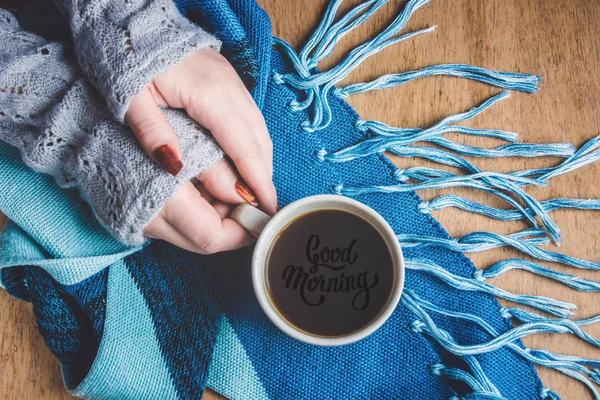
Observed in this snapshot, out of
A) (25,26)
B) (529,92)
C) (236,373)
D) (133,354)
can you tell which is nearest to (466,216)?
(529,92)

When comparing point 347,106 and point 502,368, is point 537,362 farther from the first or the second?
point 347,106

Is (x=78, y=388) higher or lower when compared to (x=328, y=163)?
lower

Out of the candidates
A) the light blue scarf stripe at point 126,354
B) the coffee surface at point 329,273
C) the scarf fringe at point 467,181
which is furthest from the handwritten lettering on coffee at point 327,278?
the light blue scarf stripe at point 126,354

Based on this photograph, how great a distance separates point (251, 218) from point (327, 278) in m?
0.11

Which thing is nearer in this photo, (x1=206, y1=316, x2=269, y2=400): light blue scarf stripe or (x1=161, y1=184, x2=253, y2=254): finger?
(x1=161, y1=184, x2=253, y2=254): finger

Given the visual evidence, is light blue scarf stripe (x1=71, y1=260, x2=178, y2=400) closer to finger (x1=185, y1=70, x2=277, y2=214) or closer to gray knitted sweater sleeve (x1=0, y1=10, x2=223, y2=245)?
gray knitted sweater sleeve (x1=0, y1=10, x2=223, y2=245)

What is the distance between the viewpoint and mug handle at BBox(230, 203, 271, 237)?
1.98 ft

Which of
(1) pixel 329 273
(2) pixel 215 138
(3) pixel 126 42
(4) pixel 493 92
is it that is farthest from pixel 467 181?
(3) pixel 126 42

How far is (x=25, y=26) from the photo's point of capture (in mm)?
711

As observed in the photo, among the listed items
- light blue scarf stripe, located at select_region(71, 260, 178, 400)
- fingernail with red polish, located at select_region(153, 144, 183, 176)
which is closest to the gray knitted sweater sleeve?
fingernail with red polish, located at select_region(153, 144, 183, 176)

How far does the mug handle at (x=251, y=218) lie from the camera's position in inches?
23.7

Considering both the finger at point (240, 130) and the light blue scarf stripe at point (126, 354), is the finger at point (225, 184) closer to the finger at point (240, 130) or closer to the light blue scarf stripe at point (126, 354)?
the finger at point (240, 130)

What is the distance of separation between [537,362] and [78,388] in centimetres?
60

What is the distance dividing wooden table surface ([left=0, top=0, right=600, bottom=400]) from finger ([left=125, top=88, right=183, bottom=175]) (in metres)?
0.27
